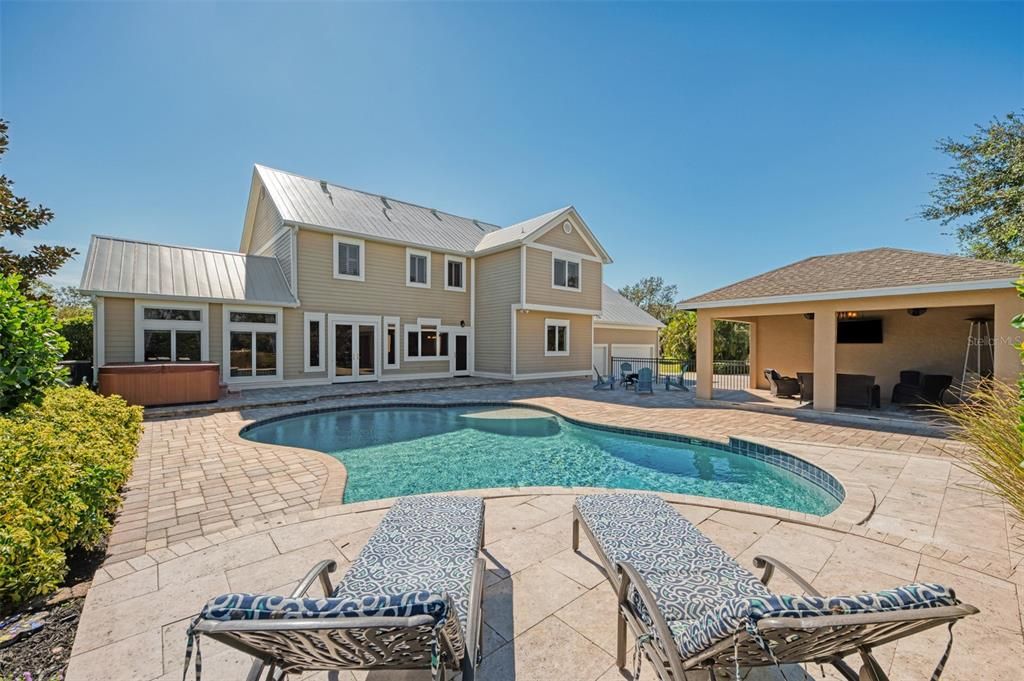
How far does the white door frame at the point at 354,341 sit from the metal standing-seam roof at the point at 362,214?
312 cm

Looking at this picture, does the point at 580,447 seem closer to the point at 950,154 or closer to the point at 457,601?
the point at 457,601

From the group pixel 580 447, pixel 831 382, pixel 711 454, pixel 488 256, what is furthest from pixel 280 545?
pixel 488 256

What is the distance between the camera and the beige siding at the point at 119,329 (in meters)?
10.8

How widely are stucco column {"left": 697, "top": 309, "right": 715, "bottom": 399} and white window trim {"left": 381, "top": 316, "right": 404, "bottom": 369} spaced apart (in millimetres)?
10833

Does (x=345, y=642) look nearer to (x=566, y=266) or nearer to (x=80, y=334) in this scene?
(x=566, y=266)

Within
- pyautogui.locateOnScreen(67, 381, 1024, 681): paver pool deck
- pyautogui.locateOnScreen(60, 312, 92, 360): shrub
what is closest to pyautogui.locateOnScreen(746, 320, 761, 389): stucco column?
pyautogui.locateOnScreen(67, 381, 1024, 681): paver pool deck

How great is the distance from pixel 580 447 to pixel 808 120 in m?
13.5

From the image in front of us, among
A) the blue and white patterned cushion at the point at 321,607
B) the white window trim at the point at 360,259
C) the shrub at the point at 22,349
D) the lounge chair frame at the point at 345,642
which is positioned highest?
the white window trim at the point at 360,259

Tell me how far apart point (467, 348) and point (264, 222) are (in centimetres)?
965

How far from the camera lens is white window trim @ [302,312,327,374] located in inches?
543

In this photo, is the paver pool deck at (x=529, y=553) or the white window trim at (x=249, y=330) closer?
the paver pool deck at (x=529, y=553)

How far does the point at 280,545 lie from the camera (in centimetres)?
335

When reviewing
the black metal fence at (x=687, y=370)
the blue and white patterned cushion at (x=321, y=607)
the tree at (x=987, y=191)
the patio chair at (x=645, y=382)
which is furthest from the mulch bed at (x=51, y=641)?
the tree at (x=987, y=191)

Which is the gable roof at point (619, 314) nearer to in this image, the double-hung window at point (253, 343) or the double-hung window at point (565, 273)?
the double-hung window at point (565, 273)
